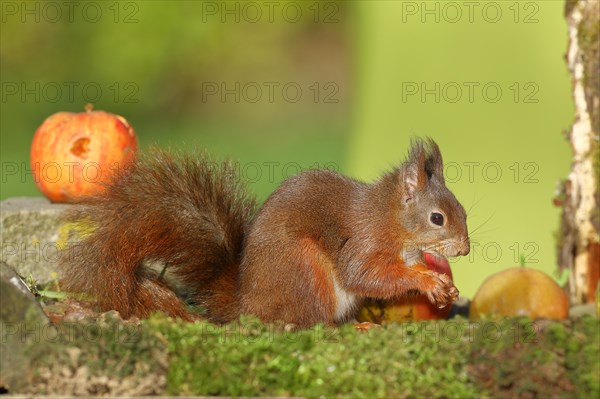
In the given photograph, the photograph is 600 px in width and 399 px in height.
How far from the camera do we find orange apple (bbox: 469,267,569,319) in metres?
3.65

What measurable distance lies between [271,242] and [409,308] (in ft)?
1.82

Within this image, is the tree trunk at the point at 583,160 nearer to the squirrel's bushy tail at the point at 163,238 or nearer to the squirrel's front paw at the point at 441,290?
the squirrel's front paw at the point at 441,290

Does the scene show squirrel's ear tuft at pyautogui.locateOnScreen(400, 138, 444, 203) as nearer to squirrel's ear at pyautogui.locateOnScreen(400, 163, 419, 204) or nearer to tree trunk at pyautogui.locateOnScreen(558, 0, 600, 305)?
squirrel's ear at pyautogui.locateOnScreen(400, 163, 419, 204)

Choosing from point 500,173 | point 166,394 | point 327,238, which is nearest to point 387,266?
point 327,238

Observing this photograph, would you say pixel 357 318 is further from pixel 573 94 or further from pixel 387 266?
pixel 573 94

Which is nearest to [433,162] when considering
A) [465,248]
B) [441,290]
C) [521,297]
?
[465,248]

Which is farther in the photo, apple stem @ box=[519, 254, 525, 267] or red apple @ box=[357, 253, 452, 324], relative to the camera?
apple stem @ box=[519, 254, 525, 267]

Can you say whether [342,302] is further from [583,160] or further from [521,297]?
[583,160]

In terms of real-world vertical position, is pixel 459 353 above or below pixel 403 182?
below

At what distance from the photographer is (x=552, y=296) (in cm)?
367

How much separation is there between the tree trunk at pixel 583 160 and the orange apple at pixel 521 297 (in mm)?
781

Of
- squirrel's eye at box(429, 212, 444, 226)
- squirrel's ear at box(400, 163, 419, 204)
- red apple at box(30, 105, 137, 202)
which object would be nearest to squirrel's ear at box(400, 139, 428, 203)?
squirrel's ear at box(400, 163, 419, 204)

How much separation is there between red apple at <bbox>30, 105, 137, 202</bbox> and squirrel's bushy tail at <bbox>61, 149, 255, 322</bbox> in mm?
815

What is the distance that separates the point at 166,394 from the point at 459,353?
32.7 inches
